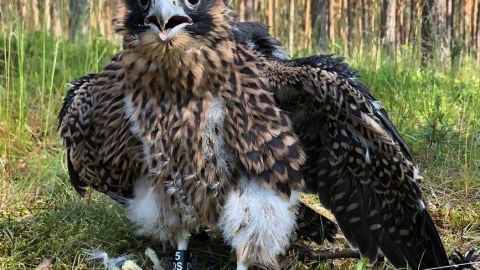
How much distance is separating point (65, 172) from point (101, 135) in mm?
1096

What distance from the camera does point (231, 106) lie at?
2293 mm

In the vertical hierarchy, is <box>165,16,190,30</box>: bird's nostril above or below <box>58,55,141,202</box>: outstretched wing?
above

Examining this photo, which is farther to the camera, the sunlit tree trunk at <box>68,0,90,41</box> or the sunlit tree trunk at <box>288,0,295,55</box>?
the sunlit tree trunk at <box>68,0,90,41</box>

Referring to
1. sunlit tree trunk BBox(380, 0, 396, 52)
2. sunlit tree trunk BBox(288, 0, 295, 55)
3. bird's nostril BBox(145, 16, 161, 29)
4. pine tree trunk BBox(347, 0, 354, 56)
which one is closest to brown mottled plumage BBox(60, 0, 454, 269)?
bird's nostril BBox(145, 16, 161, 29)

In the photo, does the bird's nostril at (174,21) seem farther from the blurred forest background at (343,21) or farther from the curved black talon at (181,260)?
the blurred forest background at (343,21)

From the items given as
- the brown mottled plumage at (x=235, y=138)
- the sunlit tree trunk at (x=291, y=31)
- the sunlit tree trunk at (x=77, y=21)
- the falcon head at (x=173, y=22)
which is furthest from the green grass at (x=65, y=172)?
the falcon head at (x=173, y=22)

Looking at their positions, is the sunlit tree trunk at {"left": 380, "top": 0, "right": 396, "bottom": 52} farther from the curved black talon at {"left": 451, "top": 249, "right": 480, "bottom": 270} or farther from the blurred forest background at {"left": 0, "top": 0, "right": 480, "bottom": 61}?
the curved black talon at {"left": 451, "top": 249, "right": 480, "bottom": 270}

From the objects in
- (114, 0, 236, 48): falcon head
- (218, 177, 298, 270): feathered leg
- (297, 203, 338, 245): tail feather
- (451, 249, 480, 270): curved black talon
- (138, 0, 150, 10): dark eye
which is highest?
(138, 0, 150, 10): dark eye

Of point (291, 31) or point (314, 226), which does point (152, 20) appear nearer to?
point (314, 226)

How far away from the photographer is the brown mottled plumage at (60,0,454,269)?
88.7 inches

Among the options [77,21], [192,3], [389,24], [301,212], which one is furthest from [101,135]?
[77,21]

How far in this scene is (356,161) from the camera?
2.51m

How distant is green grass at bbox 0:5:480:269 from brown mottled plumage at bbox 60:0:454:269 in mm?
367

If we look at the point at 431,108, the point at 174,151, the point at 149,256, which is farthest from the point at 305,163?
the point at 431,108
